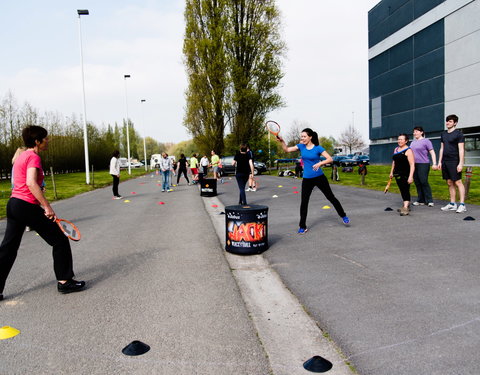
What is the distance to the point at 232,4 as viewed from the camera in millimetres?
37438

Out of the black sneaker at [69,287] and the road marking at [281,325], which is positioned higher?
the black sneaker at [69,287]

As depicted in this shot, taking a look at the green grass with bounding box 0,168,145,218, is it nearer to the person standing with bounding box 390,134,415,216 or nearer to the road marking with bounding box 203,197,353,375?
the road marking with bounding box 203,197,353,375

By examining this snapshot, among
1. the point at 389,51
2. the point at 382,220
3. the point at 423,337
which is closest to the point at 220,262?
the point at 423,337

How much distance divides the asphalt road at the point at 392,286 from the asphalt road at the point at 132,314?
76cm

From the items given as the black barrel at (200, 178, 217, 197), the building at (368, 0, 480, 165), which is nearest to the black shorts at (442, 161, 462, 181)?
the black barrel at (200, 178, 217, 197)

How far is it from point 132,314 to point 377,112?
5011cm

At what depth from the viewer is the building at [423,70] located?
34469mm

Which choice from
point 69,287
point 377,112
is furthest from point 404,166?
point 377,112

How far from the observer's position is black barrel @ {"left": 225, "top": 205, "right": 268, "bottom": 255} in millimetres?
5977

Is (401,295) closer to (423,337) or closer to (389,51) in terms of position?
(423,337)

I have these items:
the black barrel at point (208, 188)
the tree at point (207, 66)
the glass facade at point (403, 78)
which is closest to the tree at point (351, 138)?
the glass facade at point (403, 78)

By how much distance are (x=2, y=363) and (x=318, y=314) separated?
2550 millimetres

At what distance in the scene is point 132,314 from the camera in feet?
12.6

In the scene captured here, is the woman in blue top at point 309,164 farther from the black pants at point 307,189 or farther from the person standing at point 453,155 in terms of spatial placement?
the person standing at point 453,155
